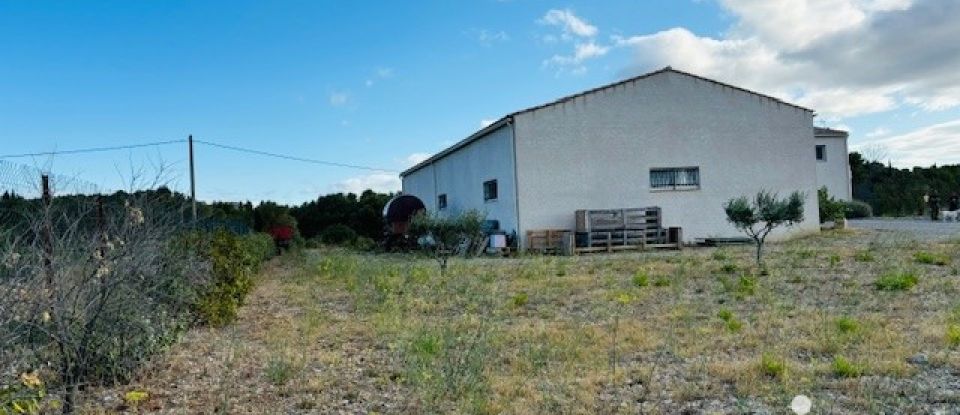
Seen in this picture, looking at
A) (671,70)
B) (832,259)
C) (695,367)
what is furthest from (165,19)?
(671,70)

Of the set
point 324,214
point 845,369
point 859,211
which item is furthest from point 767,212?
point 324,214

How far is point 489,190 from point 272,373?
17.3 meters

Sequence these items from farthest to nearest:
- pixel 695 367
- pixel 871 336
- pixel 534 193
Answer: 1. pixel 534 193
2. pixel 871 336
3. pixel 695 367

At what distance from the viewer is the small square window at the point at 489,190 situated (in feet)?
71.3

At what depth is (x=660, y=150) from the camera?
66.9 ft

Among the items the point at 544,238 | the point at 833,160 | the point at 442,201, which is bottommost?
the point at 544,238

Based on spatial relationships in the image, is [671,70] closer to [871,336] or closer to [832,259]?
[832,259]

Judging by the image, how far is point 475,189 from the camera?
23344 mm

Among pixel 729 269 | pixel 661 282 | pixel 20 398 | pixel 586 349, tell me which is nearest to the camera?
pixel 20 398

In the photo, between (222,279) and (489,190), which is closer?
(222,279)

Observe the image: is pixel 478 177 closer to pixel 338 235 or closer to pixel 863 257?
pixel 338 235

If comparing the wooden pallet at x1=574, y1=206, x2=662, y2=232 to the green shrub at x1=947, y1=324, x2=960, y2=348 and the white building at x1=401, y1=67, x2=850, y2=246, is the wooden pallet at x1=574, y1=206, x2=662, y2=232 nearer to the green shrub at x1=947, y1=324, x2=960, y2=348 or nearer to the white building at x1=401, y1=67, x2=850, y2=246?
the white building at x1=401, y1=67, x2=850, y2=246

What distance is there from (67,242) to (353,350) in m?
2.59

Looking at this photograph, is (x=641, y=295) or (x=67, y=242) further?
(x=641, y=295)
